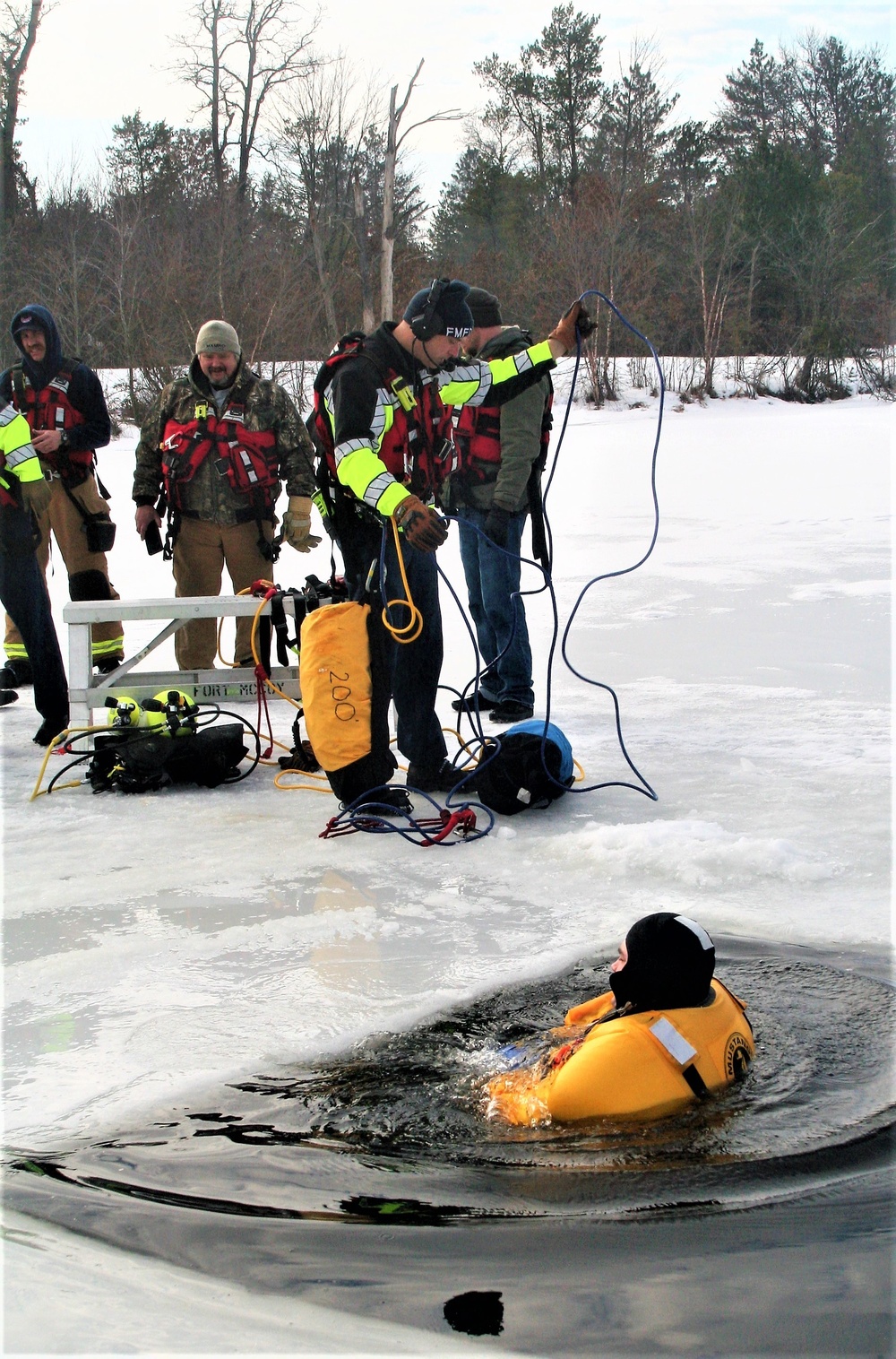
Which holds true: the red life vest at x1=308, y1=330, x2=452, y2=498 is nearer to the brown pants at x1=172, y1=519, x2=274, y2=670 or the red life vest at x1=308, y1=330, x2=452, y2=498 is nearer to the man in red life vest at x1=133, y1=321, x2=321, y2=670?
the man in red life vest at x1=133, y1=321, x2=321, y2=670

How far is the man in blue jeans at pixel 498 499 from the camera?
5.48 m

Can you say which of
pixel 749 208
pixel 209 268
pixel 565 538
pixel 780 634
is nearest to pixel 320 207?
pixel 209 268

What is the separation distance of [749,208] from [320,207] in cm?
1004

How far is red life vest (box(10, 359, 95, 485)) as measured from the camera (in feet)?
19.0

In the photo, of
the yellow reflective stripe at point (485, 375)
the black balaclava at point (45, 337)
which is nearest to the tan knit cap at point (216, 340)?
the black balaclava at point (45, 337)

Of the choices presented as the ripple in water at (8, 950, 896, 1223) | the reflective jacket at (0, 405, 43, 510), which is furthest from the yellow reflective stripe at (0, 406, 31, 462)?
the ripple in water at (8, 950, 896, 1223)

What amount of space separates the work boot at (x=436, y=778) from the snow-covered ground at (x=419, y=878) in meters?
0.33

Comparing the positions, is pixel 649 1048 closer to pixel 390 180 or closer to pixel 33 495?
pixel 33 495

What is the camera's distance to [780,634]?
277 inches

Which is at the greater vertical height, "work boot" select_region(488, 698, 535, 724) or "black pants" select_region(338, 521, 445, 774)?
"black pants" select_region(338, 521, 445, 774)

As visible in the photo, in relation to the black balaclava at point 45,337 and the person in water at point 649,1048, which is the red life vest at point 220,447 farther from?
the person in water at point 649,1048

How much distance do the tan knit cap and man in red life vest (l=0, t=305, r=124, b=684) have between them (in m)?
0.52

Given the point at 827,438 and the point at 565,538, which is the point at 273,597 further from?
the point at 827,438

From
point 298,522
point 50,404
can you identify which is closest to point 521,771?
point 298,522
